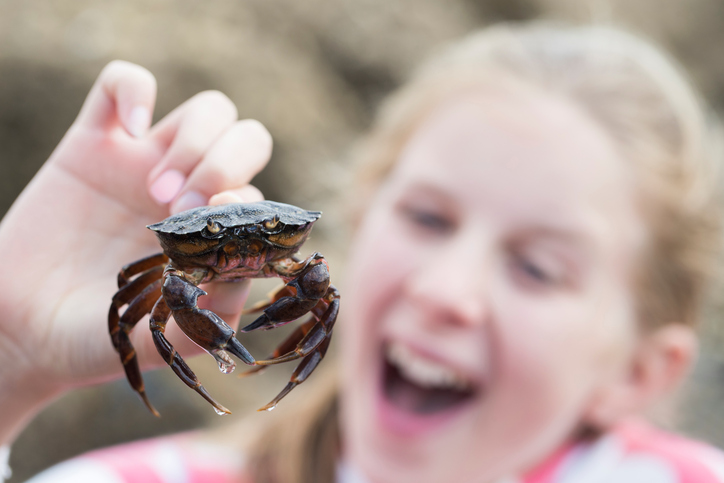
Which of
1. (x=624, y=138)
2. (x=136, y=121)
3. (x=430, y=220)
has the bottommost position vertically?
(x=136, y=121)

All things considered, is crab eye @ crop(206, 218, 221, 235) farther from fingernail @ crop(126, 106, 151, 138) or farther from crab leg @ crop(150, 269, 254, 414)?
fingernail @ crop(126, 106, 151, 138)

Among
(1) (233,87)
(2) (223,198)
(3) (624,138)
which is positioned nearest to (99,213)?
(2) (223,198)

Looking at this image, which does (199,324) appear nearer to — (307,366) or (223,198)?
(307,366)

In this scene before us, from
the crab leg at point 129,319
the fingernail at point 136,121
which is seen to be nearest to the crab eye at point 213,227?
the crab leg at point 129,319

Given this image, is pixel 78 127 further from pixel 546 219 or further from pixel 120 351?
pixel 546 219

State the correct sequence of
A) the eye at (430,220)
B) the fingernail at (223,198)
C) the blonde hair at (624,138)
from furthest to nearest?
the blonde hair at (624,138) → the eye at (430,220) → the fingernail at (223,198)

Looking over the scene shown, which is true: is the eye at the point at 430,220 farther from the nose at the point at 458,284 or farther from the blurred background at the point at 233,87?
the blurred background at the point at 233,87

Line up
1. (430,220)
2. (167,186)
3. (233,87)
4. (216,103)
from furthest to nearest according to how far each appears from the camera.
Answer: (233,87) < (430,220) < (216,103) < (167,186)

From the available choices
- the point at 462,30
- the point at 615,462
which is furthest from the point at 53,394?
the point at 462,30
